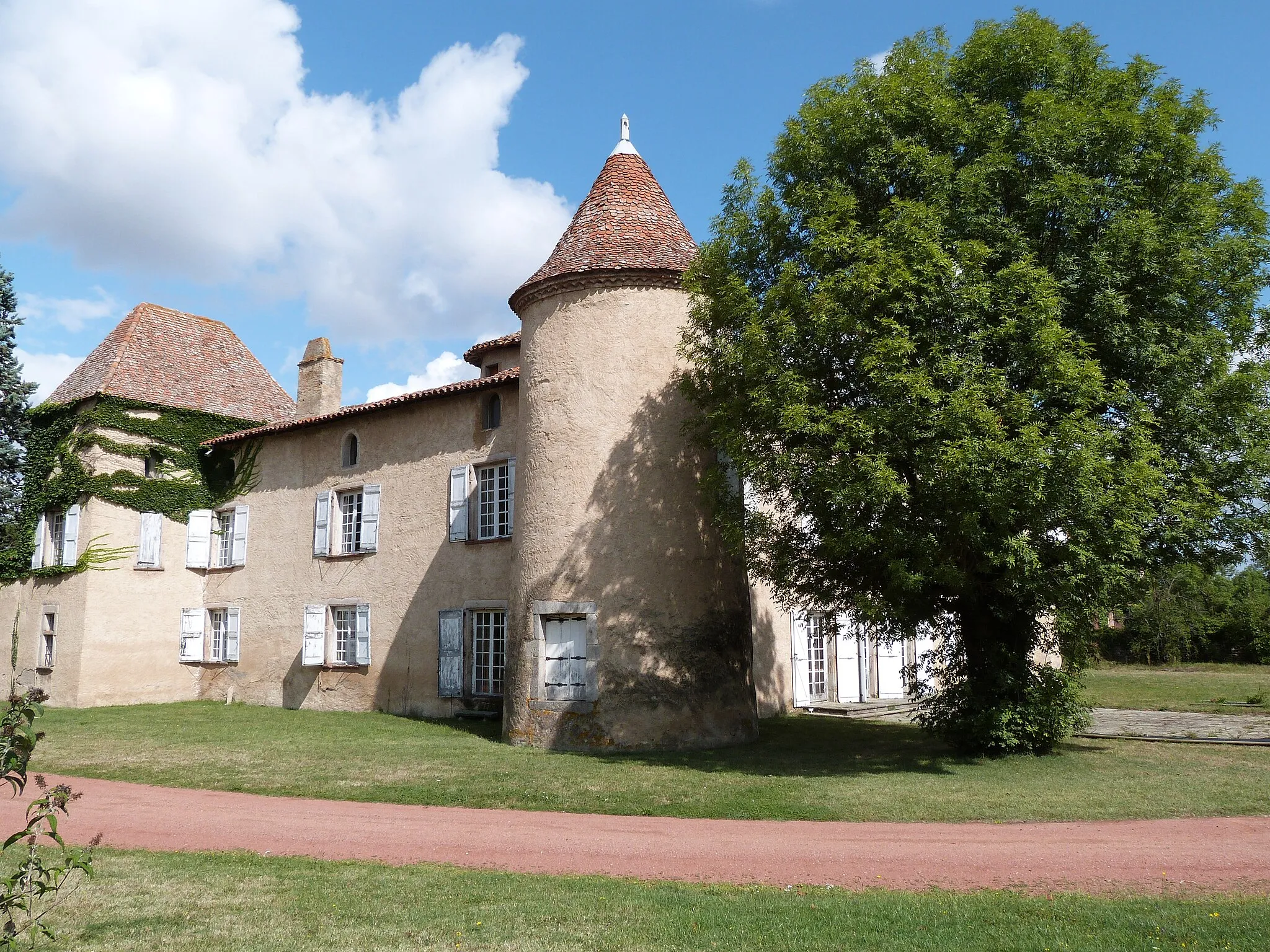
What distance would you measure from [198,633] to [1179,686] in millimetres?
27591

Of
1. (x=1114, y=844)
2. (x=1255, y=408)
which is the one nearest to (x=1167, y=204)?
(x=1255, y=408)

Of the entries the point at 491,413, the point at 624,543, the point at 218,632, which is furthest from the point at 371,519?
the point at 624,543

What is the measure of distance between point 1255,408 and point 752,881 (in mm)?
8942

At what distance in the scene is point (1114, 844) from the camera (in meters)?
8.32

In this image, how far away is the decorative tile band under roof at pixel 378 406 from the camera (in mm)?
18453

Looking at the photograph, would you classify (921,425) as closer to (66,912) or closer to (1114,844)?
(1114,844)

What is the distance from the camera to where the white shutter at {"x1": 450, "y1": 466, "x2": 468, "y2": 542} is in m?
18.7

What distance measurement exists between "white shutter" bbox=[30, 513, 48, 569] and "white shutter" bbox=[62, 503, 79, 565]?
117 cm

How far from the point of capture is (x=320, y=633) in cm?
2080

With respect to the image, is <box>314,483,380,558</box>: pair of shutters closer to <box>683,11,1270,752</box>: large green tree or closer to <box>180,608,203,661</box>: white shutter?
<box>180,608,203,661</box>: white shutter

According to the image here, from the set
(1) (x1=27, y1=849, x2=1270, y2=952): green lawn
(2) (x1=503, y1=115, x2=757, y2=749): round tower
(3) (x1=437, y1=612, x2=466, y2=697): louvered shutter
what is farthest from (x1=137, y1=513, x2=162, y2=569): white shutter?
(1) (x1=27, y1=849, x2=1270, y2=952): green lawn

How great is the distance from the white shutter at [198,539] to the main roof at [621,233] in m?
11.7

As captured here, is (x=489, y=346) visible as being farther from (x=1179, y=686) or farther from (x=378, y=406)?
(x=1179, y=686)

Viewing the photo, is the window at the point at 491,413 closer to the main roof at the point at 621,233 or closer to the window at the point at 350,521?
the main roof at the point at 621,233
